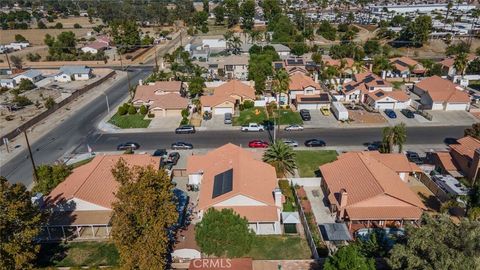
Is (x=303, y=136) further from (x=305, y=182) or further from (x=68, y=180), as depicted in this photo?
(x=68, y=180)

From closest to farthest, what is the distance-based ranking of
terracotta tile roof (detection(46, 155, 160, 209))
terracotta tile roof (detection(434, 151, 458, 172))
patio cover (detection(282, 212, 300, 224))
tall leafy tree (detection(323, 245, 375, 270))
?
tall leafy tree (detection(323, 245, 375, 270))
patio cover (detection(282, 212, 300, 224))
terracotta tile roof (detection(46, 155, 160, 209))
terracotta tile roof (detection(434, 151, 458, 172))

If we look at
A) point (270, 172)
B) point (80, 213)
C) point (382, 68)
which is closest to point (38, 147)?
point (80, 213)

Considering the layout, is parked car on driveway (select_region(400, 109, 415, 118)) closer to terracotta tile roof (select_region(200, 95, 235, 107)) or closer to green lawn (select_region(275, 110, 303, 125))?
green lawn (select_region(275, 110, 303, 125))

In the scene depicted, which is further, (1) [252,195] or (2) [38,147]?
(2) [38,147]

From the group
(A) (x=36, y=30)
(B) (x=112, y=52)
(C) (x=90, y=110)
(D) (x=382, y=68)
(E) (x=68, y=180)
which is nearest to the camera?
(E) (x=68, y=180)

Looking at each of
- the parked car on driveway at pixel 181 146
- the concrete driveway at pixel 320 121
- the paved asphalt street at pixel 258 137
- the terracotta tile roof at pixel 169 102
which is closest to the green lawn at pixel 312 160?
the paved asphalt street at pixel 258 137

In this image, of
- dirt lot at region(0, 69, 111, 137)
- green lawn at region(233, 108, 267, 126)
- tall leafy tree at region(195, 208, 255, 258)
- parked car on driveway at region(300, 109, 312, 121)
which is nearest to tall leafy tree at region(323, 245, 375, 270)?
tall leafy tree at region(195, 208, 255, 258)

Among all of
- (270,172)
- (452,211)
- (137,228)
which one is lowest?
(452,211)
